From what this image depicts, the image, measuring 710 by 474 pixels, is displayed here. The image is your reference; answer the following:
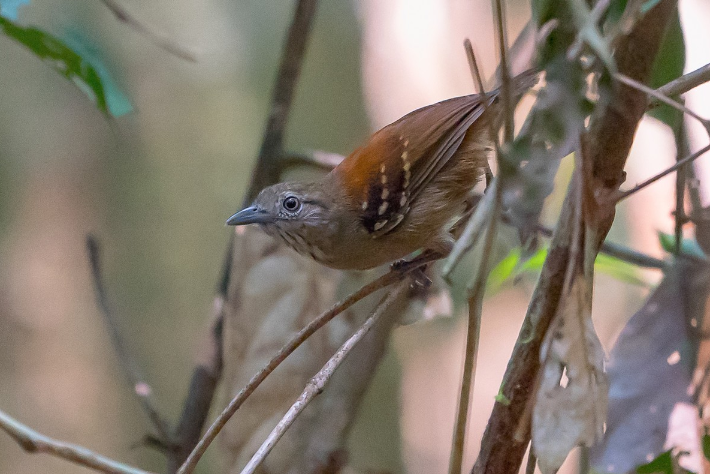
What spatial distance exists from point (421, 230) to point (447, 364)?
249 cm

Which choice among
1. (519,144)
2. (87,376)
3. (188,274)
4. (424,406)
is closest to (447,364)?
(424,406)

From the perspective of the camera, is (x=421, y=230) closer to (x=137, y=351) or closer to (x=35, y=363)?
(x=137, y=351)

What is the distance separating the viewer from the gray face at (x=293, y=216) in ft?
7.45

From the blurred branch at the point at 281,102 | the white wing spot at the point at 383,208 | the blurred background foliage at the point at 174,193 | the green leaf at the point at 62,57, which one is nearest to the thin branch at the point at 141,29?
the green leaf at the point at 62,57

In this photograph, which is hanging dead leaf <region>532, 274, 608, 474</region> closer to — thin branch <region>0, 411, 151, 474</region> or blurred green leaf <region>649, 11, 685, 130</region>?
blurred green leaf <region>649, 11, 685, 130</region>

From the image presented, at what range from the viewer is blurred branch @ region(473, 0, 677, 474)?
118 centimetres

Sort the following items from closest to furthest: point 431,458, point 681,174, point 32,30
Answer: point 681,174 < point 32,30 < point 431,458

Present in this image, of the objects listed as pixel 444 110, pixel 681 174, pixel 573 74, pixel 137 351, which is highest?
pixel 444 110

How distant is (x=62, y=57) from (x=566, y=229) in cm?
183

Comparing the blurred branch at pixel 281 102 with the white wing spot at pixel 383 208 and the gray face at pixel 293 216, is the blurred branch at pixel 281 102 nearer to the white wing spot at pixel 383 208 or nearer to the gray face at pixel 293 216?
the gray face at pixel 293 216

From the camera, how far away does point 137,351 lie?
3969mm

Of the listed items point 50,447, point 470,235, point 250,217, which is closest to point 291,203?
point 250,217

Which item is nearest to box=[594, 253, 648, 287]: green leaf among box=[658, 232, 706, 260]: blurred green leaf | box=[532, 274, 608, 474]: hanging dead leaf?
box=[658, 232, 706, 260]: blurred green leaf

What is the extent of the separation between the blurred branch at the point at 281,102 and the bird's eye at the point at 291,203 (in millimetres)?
465
